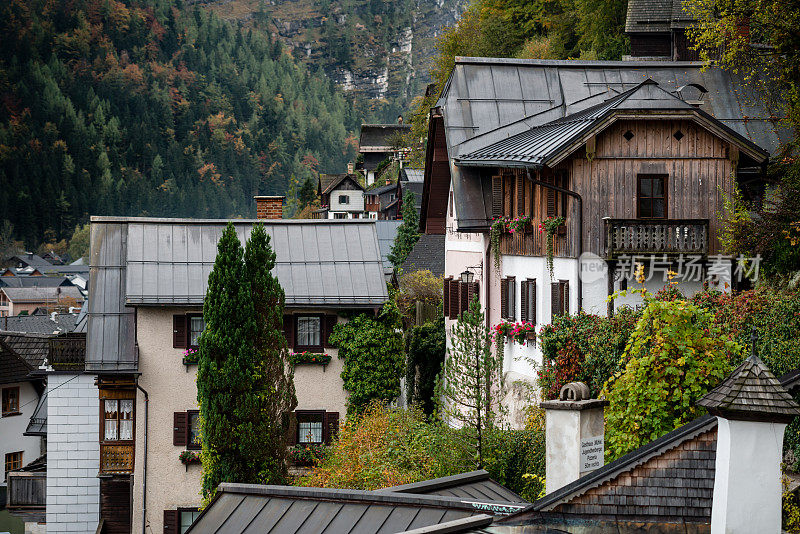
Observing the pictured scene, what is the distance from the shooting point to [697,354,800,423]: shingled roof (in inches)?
333

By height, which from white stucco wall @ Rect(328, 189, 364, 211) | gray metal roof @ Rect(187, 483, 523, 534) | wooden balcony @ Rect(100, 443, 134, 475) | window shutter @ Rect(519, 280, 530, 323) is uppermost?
white stucco wall @ Rect(328, 189, 364, 211)

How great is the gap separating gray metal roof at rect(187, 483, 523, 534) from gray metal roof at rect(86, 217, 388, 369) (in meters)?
15.6

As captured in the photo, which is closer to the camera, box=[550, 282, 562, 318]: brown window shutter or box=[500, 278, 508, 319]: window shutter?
box=[550, 282, 562, 318]: brown window shutter

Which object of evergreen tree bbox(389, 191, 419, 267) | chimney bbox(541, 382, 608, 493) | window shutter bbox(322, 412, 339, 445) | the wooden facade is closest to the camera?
chimney bbox(541, 382, 608, 493)

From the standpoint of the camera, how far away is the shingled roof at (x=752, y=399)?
Answer: 27.8 ft

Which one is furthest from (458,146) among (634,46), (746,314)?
(634,46)

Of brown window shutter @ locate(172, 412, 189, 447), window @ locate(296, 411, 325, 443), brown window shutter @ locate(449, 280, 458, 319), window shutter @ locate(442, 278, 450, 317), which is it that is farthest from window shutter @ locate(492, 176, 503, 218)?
brown window shutter @ locate(172, 412, 189, 447)

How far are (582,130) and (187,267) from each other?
13.4m

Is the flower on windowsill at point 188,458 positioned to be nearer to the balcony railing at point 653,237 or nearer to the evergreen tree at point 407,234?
the balcony railing at point 653,237

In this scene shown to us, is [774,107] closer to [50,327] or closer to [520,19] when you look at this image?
[520,19]

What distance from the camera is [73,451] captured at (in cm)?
2923

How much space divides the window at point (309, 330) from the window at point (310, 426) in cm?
197

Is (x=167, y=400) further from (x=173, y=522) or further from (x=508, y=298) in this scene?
(x=508, y=298)

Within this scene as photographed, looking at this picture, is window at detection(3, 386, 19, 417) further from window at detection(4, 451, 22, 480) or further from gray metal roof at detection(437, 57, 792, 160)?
gray metal roof at detection(437, 57, 792, 160)
